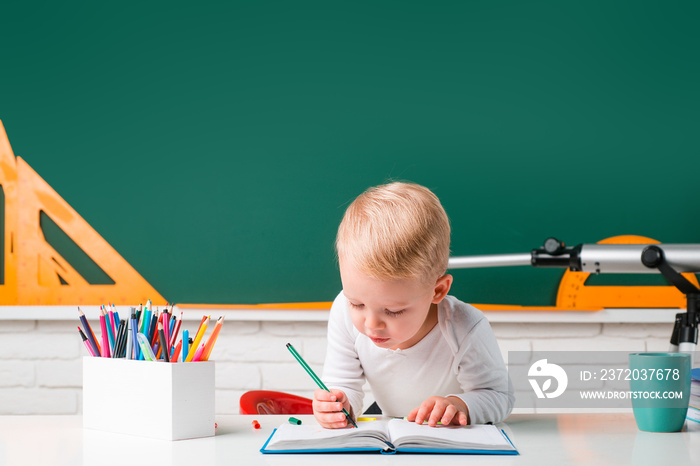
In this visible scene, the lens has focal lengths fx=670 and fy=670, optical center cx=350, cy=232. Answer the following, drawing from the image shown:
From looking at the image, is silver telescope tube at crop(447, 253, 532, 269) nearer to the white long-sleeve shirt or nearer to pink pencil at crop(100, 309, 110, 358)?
the white long-sleeve shirt

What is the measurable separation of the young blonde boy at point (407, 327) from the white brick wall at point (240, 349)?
512 millimetres

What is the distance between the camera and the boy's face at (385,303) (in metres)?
0.88

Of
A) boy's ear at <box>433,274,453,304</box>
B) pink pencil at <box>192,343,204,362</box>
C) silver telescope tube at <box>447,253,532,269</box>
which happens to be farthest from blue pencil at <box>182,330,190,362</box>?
silver telescope tube at <box>447,253,532,269</box>

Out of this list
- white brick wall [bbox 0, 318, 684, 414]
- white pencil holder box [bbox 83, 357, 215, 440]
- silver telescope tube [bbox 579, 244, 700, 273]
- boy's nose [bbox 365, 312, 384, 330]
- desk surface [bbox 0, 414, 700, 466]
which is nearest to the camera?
desk surface [bbox 0, 414, 700, 466]

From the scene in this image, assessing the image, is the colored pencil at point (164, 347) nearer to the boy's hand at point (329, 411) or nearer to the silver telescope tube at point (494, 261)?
the boy's hand at point (329, 411)

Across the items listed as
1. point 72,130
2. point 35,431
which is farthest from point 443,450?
point 72,130

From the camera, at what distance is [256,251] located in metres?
1.68

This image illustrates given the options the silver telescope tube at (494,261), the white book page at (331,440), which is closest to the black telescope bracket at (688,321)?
the silver telescope tube at (494,261)

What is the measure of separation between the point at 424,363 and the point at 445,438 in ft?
1.35

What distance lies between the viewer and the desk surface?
693mm

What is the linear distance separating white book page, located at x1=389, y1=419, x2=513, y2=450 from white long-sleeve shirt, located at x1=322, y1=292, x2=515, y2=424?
233mm

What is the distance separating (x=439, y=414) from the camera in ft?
2.78

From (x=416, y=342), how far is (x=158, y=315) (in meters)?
0.47

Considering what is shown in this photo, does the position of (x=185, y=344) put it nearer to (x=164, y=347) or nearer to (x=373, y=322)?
(x=164, y=347)
